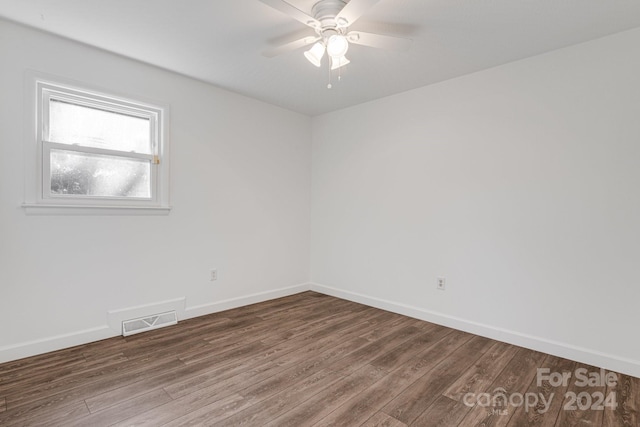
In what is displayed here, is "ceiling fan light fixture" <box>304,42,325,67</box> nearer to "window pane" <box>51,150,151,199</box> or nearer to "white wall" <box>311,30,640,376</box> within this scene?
"white wall" <box>311,30,640,376</box>

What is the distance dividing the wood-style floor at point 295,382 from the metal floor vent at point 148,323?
0.27ft

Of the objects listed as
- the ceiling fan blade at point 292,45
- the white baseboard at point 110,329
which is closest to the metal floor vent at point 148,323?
the white baseboard at point 110,329

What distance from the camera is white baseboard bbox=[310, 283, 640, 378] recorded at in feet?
7.54

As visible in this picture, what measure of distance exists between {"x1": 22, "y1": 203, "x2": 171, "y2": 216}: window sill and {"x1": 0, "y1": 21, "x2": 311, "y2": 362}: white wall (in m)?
0.05

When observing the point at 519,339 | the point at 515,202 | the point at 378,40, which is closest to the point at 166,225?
the point at 378,40

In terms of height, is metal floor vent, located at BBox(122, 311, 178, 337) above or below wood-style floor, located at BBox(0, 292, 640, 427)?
above

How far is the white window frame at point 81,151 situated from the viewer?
2418 mm

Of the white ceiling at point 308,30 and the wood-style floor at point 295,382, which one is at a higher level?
the white ceiling at point 308,30

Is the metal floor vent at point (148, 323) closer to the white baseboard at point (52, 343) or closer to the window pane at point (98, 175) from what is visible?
the white baseboard at point (52, 343)

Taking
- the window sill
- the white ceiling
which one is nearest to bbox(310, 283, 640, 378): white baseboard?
the white ceiling

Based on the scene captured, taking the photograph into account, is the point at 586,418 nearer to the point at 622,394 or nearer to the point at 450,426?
the point at 622,394

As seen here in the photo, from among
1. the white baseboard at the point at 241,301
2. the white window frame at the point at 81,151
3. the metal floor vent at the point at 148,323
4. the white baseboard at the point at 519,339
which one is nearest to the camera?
the white baseboard at the point at 519,339

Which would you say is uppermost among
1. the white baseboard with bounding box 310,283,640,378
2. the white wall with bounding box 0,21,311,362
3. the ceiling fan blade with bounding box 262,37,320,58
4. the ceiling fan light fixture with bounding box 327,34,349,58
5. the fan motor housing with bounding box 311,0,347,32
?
the fan motor housing with bounding box 311,0,347,32

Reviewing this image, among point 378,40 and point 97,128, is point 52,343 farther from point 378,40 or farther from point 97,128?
point 378,40
